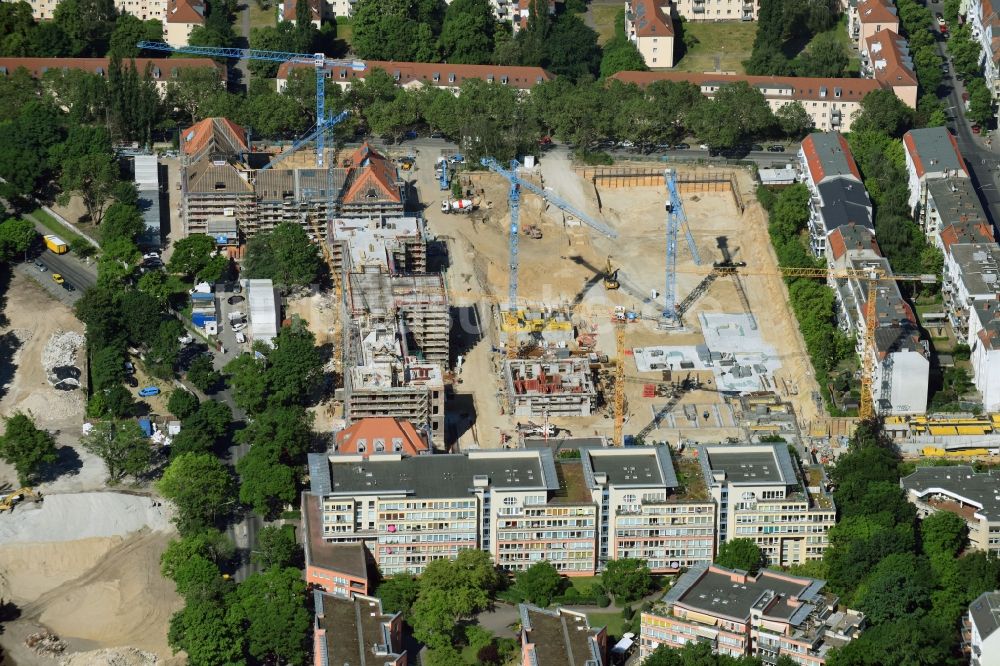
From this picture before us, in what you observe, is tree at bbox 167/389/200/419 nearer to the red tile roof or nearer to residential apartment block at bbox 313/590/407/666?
the red tile roof

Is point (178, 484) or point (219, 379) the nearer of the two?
point (178, 484)

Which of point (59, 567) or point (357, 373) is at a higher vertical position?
point (357, 373)

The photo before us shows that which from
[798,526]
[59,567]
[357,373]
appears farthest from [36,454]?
[798,526]

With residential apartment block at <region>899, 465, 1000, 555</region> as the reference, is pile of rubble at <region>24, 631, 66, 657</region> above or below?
below

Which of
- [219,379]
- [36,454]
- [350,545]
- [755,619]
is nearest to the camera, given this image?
[755,619]

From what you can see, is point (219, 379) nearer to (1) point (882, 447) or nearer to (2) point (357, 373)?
(2) point (357, 373)

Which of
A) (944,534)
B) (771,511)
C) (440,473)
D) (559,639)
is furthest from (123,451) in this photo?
(944,534)

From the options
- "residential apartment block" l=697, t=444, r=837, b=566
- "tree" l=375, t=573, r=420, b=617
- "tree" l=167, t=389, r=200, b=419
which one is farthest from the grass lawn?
"tree" l=167, t=389, r=200, b=419
